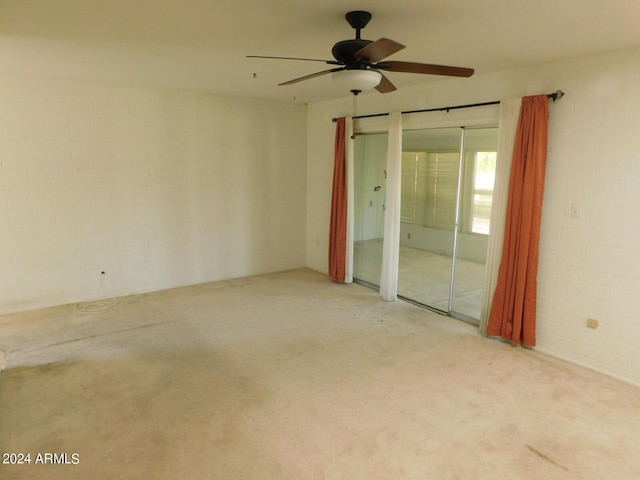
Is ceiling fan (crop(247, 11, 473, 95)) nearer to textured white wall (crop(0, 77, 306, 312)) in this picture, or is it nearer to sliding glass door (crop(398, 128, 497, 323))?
sliding glass door (crop(398, 128, 497, 323))

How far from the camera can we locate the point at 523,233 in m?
3.62

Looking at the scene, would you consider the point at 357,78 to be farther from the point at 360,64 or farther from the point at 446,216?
the point at 446,216

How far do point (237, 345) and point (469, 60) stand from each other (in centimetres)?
316

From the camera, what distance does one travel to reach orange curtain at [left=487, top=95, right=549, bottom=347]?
11.4 feet

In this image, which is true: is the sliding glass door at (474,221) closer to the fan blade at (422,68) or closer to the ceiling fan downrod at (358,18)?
the fan blade at (422,68)

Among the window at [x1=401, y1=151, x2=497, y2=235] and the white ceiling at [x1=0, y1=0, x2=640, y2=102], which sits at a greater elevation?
the white ceiling at [x1=0, y1=0, x2=640, y2=102]

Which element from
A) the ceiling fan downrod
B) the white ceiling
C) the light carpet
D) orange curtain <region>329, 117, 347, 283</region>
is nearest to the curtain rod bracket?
the white ceiling

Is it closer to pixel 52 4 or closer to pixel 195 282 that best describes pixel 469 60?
pixel 52 4

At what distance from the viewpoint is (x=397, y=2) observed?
224 cm

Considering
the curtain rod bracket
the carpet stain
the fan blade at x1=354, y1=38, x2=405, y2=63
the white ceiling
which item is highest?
the white ceiling

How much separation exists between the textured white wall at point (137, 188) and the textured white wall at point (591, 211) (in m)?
3.26

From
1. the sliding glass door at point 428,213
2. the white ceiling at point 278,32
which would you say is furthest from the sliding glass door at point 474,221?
the white ceiling at point 278,32

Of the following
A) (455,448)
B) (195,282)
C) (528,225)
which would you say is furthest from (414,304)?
(195,282)

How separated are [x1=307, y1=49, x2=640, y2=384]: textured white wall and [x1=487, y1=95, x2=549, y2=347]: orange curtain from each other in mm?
109
